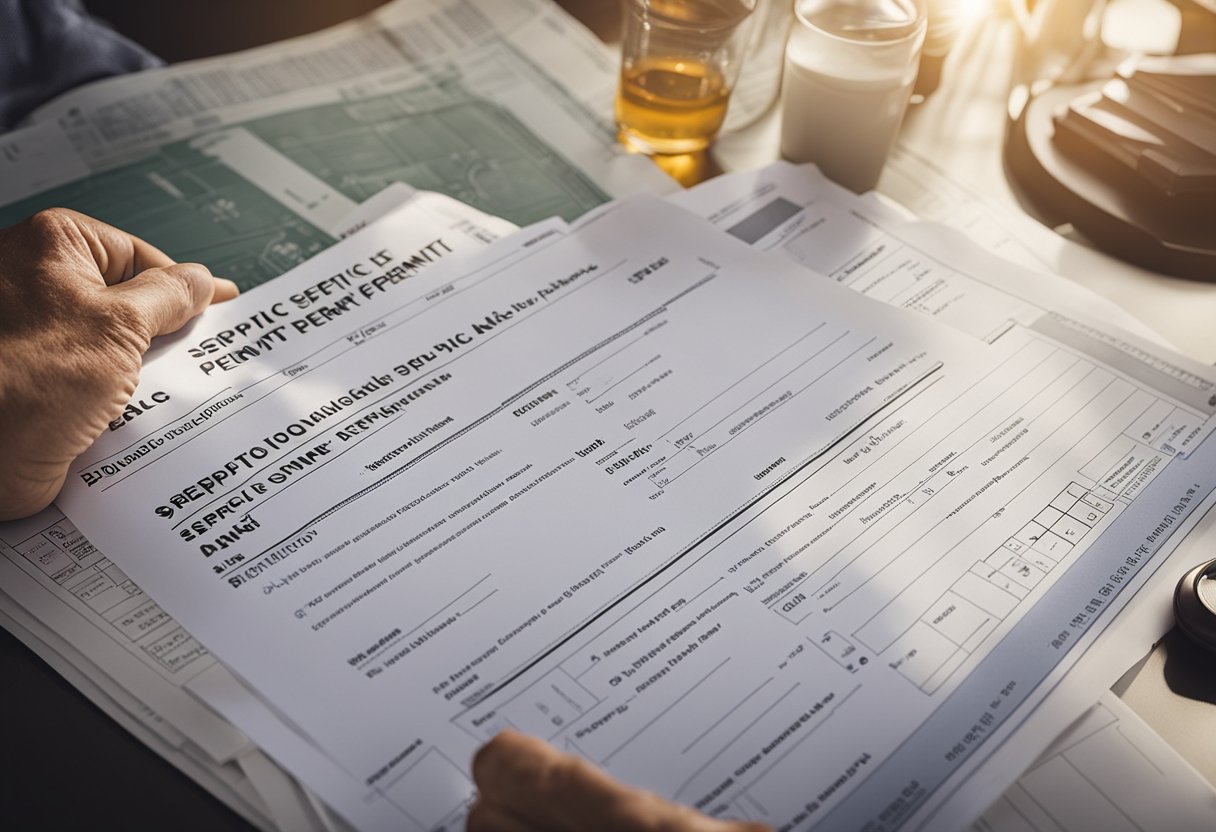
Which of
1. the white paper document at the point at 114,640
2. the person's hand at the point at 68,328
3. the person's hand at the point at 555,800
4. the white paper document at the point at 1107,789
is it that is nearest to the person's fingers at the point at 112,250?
the person's hand at the point at 68,328

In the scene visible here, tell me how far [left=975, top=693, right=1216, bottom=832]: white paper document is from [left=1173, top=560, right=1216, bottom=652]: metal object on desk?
0.06 m

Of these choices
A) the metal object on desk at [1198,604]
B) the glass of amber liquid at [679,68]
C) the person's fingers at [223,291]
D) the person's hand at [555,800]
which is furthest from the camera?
the glass of amber liquid at [679,68]

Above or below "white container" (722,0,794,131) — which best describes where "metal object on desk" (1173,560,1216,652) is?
below

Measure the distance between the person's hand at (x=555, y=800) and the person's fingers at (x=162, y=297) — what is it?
320 mm

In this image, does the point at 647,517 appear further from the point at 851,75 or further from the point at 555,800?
the point at 851,75

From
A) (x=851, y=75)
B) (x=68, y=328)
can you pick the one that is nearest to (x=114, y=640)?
(x=68, y=328)

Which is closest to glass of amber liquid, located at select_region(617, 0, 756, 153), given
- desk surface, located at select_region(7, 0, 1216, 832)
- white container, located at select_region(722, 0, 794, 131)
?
white container, located at select_region(722, 0, 794, 131)

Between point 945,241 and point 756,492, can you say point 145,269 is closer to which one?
point 756,492

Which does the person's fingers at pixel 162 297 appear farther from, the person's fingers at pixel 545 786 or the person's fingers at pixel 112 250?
the person's fingers at pixel 545 786

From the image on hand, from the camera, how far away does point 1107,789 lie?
443 mm

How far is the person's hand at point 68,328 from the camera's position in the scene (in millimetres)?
493

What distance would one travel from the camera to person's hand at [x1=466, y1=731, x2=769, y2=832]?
37 centimetres

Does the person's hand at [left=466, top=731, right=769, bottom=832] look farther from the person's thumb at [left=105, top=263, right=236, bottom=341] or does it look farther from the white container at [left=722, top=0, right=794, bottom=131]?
the white container at [left=722, top=0, right=794, bottom=131]

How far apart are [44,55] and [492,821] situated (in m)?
0.71
